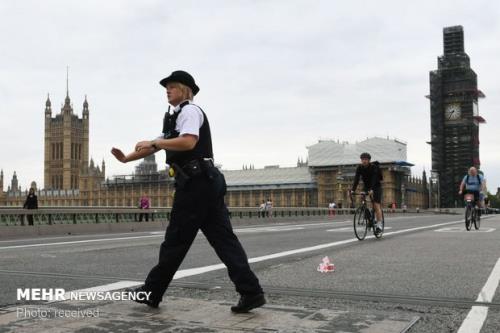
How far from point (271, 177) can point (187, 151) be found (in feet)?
469

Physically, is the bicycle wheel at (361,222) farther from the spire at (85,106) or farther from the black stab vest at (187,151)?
the spire at (85,106)

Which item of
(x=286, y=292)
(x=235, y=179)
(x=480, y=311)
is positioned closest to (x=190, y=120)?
(x=286, y=292)

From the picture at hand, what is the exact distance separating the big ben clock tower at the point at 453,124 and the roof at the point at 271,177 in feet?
99.5

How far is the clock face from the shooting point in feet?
472

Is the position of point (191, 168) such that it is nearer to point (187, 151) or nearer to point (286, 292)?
point (187, 151)

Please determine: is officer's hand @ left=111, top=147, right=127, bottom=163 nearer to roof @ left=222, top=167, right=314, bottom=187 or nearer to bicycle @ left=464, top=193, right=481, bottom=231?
bicycle @ left=464, top=193, right=481, bottom=231

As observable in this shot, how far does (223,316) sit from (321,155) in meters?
135

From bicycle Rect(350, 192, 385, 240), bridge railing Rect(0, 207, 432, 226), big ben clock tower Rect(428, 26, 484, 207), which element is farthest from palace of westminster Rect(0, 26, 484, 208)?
bicycle Rect(350, 192, 385, 240)

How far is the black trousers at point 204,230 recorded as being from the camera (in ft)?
15.0

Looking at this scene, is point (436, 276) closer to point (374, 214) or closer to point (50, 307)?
point (50, 307)

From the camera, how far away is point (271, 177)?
147 metres

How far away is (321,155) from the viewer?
138m

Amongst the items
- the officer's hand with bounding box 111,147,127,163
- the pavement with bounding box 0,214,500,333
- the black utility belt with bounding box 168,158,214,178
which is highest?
the officer's hand with bounding box 111,147,127,163

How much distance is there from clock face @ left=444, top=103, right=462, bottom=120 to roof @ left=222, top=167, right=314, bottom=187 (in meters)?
35.1
